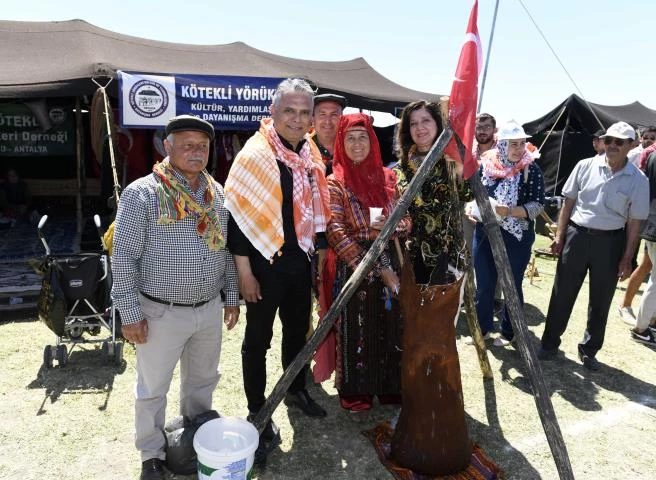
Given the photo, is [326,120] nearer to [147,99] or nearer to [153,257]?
[153,257]

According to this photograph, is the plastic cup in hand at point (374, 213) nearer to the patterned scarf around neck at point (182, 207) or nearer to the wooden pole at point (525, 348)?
the wooden pole at point (525, 348)

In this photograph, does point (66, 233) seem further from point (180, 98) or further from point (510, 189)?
point (510, 189)

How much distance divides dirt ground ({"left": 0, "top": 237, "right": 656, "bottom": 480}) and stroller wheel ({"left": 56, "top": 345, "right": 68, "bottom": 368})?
0.06 meters

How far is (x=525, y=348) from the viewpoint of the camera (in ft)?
7.84

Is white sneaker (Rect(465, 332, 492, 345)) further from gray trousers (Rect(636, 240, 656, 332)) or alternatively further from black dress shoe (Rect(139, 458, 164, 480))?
black dress shoe (Rect(139, 458, 164, 480))

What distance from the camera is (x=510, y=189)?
3988 millimetres

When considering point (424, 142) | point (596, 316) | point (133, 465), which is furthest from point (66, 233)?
point (596, 316)

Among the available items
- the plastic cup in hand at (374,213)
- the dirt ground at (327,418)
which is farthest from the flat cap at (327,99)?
the dirt ground at (327,418)

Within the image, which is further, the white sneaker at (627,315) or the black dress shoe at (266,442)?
the white sneaker at (627,315)

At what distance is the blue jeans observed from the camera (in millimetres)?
4082

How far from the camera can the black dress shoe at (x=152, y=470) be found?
2.46 m

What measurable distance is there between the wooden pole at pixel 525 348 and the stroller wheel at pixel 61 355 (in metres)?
3.42

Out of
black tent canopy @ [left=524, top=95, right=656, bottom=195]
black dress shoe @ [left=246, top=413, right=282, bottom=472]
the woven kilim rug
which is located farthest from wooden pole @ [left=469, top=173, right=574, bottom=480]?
black tent canopy @ [left=524, top=95, right=656, bottom=195]

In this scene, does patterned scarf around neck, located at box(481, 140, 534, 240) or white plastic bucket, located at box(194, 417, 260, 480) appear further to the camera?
patterned scarf around neck, located at box(481, 140, 534, 240)
